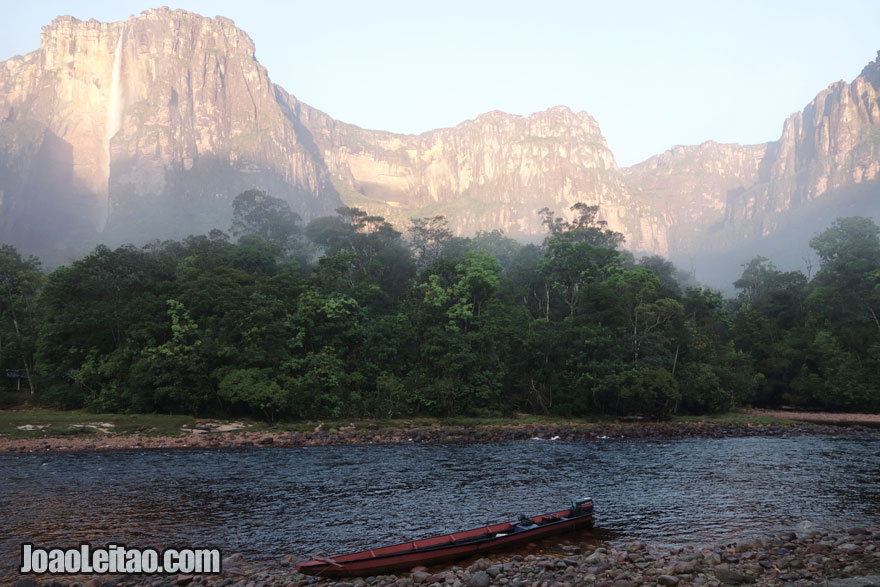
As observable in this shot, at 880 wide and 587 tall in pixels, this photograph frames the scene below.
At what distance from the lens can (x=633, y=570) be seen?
15.4 metres

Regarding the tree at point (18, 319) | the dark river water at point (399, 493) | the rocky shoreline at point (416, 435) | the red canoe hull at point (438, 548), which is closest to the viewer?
the red canoe hull at point (438, 548)

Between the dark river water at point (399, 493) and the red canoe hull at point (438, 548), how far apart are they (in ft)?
7.36

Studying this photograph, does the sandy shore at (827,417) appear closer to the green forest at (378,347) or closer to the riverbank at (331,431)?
the riverbank at (331,431)

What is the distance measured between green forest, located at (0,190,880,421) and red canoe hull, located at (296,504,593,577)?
32.4 metres

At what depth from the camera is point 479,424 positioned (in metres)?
49.0

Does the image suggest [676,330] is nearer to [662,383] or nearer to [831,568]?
[662,383]

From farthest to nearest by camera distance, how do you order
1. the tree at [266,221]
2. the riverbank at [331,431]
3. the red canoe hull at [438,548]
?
the tree at [266,221] → the riverbank at [331,431] → the red canoe hull at [438,548]

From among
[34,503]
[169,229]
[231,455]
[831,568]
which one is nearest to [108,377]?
[231,455]

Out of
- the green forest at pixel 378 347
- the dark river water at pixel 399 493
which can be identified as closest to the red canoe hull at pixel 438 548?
the dark river water at pixel 399 493

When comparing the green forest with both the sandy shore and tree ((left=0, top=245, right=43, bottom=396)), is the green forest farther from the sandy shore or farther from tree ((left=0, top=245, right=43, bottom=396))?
the sandy shore

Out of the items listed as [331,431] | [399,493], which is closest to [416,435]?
[331,431]

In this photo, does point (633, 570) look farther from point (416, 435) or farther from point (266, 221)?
point (266, 221)

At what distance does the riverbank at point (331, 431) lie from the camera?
38844mm

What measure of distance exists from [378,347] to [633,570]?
137ft
